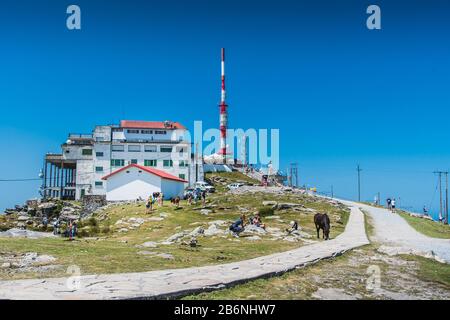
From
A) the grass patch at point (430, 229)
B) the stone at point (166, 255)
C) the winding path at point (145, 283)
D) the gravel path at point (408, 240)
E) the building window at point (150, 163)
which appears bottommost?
the grass patch at point (430, 229)

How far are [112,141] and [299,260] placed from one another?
6431 cm

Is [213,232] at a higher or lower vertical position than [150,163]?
lower

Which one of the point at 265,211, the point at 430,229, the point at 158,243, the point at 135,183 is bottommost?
the point at 430,229

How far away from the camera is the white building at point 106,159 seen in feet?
241

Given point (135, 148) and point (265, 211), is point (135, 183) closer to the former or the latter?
point (135, 148)

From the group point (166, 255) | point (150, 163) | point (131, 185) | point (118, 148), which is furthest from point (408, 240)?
point (118, 148)

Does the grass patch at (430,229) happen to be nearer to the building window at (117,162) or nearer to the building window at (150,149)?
the building window at (150,149)

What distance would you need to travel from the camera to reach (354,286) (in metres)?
12.0

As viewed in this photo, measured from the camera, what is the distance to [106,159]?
73.9 metres

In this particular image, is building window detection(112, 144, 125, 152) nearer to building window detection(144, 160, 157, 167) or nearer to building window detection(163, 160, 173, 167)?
building window detection(144, 160, 157, 167)

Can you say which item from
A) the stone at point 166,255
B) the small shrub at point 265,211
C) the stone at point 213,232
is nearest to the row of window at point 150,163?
the small shrub at point 265,211

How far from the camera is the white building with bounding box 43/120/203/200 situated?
73.5 metres

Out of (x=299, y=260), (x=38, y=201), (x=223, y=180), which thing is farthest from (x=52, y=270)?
(x=223, y=180)
